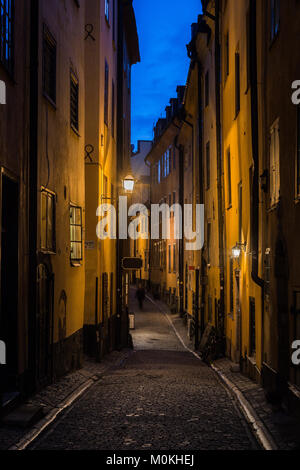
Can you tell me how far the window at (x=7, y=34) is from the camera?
375 inches

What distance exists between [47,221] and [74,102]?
4568mm

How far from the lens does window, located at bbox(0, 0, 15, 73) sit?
9523 mm

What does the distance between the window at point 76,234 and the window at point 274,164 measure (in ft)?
17.6

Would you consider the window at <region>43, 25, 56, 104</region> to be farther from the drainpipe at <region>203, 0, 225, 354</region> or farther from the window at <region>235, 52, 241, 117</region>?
the drainpipe at <region>203, 0, 225, 354</region>

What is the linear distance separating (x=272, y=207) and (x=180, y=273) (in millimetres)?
25541

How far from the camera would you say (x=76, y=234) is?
1641cm

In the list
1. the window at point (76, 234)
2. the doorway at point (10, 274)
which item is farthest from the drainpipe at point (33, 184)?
the window at point (76, 234)

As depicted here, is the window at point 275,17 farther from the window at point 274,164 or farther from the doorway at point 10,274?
the doorway at point 10,274

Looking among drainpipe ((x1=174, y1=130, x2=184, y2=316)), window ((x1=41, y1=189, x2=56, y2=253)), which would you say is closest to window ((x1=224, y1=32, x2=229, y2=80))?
window ((x1=41, y1=189, x2=56, y2=253))

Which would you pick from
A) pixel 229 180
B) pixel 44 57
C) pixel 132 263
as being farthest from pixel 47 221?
pixel 132 263

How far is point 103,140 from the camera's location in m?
20.8

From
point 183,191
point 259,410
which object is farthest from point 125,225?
point 259,410

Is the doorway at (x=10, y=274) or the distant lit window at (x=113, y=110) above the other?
the distant lit window at (x=113, y=110)

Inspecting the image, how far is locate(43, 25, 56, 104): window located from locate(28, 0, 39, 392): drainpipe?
48.1 inches
